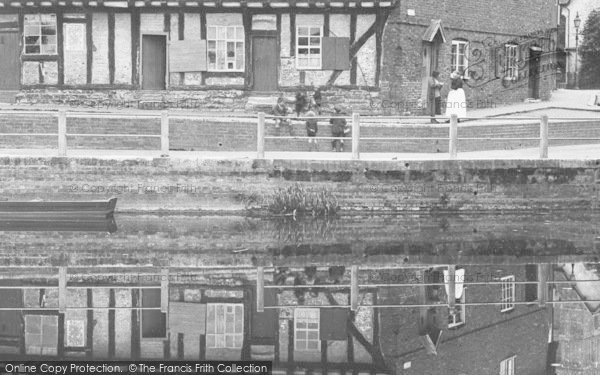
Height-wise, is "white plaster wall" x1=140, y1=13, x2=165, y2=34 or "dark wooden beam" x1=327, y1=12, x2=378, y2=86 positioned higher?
"white plaster wall" x1=140, y1=13, x2=165, y2=34

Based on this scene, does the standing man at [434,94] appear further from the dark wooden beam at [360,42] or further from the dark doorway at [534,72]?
the dark doorway at [534,72]

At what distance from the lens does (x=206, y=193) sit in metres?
22.8

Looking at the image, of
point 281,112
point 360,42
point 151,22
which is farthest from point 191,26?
point 281,112

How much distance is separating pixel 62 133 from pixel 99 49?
30.1 feet

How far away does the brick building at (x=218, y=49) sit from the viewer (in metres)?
31.1

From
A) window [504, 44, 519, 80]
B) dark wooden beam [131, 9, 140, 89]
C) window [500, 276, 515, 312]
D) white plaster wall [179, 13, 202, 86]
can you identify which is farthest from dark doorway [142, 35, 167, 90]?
window [500, 276, 515, 312]

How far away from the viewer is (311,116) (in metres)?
26.2

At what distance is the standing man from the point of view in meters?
31.6

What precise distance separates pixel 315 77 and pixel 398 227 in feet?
32.8

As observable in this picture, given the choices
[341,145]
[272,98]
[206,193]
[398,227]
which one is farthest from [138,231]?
[272,98]

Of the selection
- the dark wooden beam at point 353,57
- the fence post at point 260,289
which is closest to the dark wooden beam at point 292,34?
the dark wooden beam at point 353,57

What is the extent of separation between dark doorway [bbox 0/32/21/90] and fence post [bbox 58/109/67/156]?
389 inches

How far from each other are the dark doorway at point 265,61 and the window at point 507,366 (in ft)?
65.7

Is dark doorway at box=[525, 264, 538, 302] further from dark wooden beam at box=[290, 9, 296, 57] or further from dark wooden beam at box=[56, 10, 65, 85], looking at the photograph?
dark wooden beam at box=[56, 10, 65, 85]
